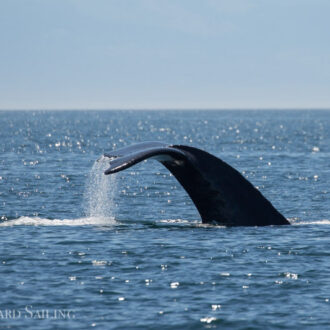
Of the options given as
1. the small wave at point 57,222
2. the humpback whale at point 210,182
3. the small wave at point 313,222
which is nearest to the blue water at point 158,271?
the small wave at point 57,222

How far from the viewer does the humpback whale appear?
62.0 feet

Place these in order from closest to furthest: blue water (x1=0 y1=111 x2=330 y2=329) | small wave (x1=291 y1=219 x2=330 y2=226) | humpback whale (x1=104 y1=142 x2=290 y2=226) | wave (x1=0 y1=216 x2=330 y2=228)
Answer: blue water (x1=0 y1=111 x2=330 y2=329) → humpback whale (x1=104 y1=142 x2=290 y2=226) → small wave (x1=291 y1=219 x2=330 y2=226) → wave (x1=0 y1=216 x2=330 y2=228)

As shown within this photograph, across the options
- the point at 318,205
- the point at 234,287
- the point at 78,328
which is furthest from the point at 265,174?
the point at 78,328

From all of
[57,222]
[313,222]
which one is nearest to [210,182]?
[313,222]

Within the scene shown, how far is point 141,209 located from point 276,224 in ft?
33.7

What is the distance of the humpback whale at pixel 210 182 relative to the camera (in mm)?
18891

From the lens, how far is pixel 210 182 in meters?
19.5

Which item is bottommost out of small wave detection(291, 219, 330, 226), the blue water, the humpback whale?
the blue water

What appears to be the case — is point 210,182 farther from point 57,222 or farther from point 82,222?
point 57,222

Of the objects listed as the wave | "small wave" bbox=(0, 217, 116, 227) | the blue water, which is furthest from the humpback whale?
"small wave" bbox=(0, 217, 116, 227)

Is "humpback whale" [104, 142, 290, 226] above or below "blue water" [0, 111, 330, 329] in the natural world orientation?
above

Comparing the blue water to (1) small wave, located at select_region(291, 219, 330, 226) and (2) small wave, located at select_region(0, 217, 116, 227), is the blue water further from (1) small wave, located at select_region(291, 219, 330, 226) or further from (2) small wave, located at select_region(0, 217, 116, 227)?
(1) small wave, located at select_region(291, 219, 330, 226)

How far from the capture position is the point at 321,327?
14312mm

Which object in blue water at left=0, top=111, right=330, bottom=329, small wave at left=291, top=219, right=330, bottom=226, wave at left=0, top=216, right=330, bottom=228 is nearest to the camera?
blue water at left=0, top=111, right=330, bottom=329
